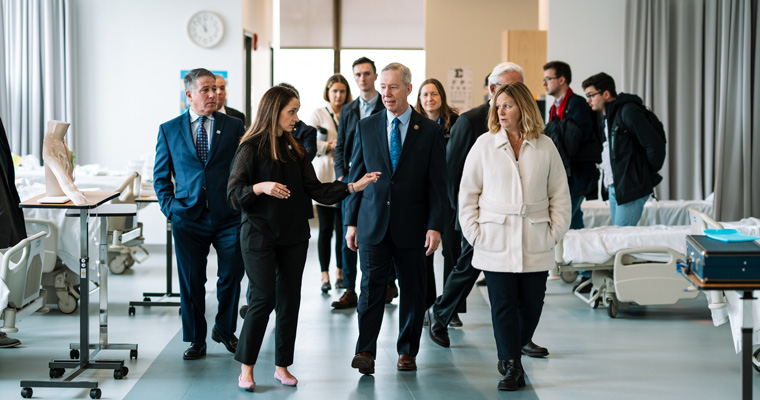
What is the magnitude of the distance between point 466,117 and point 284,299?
Answer: 1.40 meters

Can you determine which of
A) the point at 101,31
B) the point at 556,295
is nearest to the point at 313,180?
the point at 556,295

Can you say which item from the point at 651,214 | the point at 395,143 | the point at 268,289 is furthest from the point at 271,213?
the point at 651,214

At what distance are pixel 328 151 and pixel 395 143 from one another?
231 centimetres

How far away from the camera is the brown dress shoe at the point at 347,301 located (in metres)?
5.70

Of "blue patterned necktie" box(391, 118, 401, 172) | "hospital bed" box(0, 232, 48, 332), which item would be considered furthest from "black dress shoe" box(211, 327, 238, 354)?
"blue patterned necktie" box(391, 118, 401, 172)

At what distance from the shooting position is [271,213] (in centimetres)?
376

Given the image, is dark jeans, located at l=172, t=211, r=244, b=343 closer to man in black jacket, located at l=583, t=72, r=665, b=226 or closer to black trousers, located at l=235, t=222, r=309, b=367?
black trousers, located at l=235, t=222, r=309, b=367

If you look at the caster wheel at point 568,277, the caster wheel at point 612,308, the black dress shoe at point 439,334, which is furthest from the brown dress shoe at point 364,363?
the caster wheel at point 568,277

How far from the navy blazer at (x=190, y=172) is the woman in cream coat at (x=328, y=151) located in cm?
189

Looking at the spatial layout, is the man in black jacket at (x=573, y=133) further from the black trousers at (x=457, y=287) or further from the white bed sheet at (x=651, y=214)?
the black trousers at (x=457, y=287)

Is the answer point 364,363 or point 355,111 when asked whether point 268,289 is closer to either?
point 364,363

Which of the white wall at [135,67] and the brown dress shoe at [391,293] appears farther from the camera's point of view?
the white wall at [135,67]

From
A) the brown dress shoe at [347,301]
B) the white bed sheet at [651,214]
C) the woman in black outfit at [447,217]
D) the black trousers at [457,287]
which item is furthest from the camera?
the white bed sheet at [651,214]

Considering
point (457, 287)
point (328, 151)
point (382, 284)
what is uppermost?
point (328, 151)
